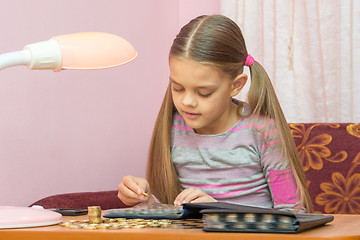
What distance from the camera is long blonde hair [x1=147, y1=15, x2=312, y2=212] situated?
1.24 meters

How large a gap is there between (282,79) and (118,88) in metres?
0.65

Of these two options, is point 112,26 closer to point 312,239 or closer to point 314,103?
point 314,103

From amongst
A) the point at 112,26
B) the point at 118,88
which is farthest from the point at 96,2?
the point at 118,88

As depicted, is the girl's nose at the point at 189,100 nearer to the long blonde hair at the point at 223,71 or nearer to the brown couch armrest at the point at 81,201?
the long blonde hair at the point at 223,71

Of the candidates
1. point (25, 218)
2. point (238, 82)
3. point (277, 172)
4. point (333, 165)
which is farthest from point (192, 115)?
point (333, 165)

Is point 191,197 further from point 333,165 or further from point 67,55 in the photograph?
point 333,165

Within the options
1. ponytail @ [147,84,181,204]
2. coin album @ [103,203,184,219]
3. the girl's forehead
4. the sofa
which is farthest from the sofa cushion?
coin album @ [103,203,184,219]

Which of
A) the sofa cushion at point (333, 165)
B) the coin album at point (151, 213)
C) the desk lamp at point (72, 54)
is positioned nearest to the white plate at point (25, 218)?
the coin album at point (151, 213)

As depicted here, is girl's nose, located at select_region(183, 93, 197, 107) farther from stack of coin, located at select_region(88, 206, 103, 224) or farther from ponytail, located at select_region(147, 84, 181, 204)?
stack of coin, located at select_region(88, 206, 103, 224)

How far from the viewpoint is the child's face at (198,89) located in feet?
3.86

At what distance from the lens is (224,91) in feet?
4.08

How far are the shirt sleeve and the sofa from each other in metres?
0.43

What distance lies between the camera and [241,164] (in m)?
1.37

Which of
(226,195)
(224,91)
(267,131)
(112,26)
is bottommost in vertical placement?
(226,195)
